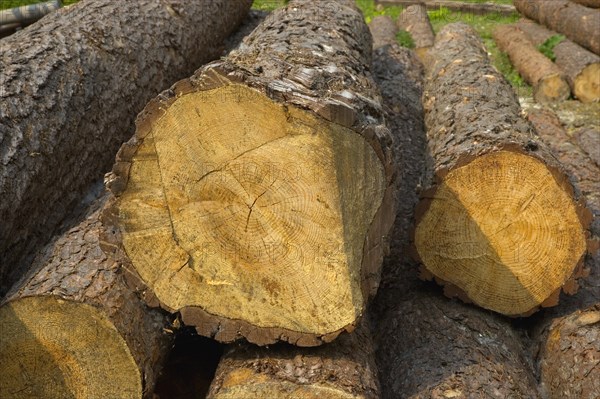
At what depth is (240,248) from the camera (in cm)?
238

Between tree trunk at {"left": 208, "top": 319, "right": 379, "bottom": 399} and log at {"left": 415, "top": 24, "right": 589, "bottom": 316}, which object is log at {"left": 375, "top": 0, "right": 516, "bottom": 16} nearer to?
log at {"left": 415, "top": 24, "right": 589, "bottom": 316}

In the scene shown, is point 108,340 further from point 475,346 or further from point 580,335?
point 580,335

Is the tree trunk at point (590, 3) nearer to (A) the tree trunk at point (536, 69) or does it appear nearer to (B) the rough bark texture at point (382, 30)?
(A) the tree trunk at point (536, 69)

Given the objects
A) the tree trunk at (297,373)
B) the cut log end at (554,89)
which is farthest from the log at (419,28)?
the tree trunk at (297,373)

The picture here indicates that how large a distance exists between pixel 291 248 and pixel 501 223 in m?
1.09

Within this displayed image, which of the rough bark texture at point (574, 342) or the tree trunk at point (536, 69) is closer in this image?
the rough bark texture at point (574, 342)

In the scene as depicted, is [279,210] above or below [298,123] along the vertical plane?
below

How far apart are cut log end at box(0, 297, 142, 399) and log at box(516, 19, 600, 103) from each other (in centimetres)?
655

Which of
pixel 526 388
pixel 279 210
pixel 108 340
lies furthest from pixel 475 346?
pixel 108 340

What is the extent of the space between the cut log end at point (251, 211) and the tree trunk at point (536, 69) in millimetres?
5872

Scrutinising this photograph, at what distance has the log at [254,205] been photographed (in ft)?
7.43

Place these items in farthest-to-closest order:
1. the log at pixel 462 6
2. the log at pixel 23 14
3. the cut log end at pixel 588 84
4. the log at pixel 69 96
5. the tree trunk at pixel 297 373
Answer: the log at pixel 462 6
the cut log end at pixel 588 84
the log at pixel 23 14
the log at pixel 69 96
the tree trunk at pixel 297 373

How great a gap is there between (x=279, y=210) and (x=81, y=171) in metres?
1.63

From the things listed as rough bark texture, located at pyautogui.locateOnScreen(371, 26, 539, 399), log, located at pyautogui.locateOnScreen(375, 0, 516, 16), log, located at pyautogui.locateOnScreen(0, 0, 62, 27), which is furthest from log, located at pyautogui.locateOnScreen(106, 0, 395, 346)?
log, located at pyautogui.locateOnScreen(375, 0, 516, 16)
